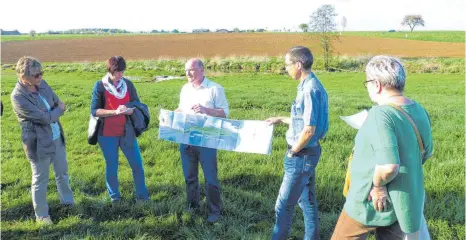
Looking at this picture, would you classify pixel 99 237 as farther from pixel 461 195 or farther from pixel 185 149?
→ pixel 461 195

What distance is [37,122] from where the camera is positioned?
4.39 metres

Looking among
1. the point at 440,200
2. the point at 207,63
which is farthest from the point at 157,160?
the point at 207,63

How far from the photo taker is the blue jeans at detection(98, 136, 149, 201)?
4.96 m

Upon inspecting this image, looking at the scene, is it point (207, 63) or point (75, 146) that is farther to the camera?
point (207, 63)

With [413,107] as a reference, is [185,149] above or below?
below

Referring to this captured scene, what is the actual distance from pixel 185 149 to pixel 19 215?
7.42ft

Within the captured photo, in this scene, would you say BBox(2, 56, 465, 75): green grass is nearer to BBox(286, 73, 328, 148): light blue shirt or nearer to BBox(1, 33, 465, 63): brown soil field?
BBox(1, 33, 465, 63): brown soil field

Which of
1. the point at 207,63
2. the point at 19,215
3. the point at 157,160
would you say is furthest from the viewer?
the point at 207,63

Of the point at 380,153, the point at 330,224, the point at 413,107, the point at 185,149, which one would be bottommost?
the point at 330,224

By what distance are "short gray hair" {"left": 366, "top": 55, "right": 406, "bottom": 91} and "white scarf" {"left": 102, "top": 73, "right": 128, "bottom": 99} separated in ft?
10.6

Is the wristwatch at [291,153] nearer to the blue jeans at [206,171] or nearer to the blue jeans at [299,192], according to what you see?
the blue jeans at [299,192]

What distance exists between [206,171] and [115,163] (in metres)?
1.35

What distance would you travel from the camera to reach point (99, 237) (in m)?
→ 4.09

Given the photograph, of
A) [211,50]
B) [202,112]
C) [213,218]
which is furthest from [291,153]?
[211,50]
